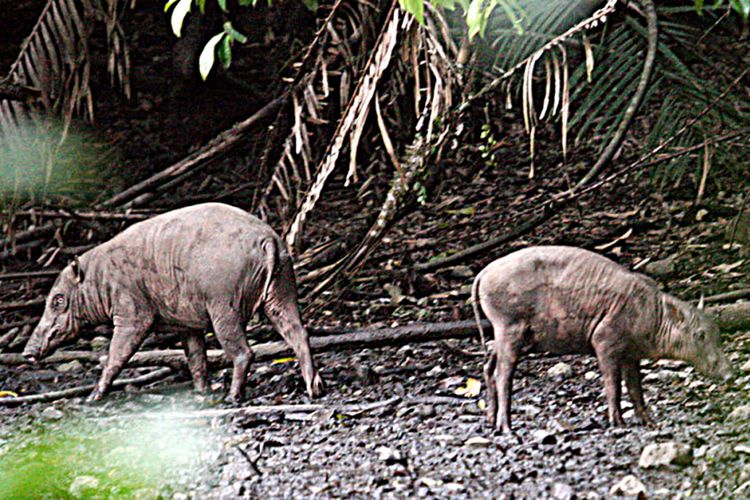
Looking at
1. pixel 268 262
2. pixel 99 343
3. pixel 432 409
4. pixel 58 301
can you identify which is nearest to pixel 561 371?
pixel 432 409

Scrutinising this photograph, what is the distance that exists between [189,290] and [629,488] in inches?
87.2

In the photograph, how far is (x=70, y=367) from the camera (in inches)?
209

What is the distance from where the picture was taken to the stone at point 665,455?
286 centimetres

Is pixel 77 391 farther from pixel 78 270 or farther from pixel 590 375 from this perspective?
pixel 590 375

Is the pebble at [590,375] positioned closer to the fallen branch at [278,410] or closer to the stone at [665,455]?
the fallen branch at [278,410]

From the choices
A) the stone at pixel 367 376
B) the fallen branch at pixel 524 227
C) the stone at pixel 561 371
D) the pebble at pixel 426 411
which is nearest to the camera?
the pebble at pixel 426 411

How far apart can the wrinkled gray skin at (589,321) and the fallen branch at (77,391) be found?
181 cm

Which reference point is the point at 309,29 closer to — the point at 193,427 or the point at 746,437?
the point at 193,427

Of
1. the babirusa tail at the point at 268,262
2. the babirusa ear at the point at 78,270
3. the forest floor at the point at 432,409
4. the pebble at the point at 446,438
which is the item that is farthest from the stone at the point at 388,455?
the babirusa ear at the point at 78,270

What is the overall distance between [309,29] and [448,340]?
3696 millimetres

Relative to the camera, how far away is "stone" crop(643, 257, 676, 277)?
534 cm

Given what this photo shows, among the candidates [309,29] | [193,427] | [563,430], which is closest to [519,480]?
[563,430]

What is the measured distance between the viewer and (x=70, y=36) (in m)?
5.66

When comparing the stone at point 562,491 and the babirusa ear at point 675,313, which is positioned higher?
the babirusa ear at point 675,313
